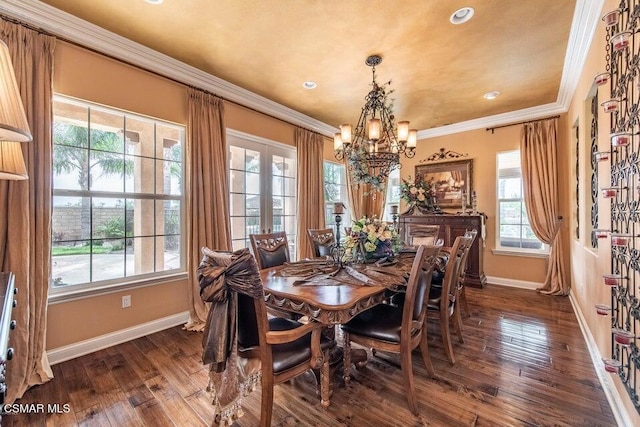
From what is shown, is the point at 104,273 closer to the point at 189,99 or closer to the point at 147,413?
the point at 147,413

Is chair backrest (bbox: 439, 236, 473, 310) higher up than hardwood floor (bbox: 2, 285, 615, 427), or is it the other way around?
chair backrest (bbox: 439, 236, 473, 310)

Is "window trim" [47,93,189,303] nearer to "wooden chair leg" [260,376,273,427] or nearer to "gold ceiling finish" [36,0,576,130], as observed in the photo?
"gold ceiling finish" [36,0,576,130]

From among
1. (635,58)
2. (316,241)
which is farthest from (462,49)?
(316,241)

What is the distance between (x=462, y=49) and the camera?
2891 millimetres

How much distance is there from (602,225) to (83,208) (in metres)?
4.45

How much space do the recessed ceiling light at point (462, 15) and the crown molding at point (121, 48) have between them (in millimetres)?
2536

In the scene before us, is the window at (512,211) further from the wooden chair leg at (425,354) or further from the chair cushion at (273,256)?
the chair cushion at (273,256)

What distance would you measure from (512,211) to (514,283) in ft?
4.06

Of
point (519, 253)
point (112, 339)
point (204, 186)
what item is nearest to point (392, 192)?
point (519, 253)

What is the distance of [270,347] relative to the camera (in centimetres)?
157

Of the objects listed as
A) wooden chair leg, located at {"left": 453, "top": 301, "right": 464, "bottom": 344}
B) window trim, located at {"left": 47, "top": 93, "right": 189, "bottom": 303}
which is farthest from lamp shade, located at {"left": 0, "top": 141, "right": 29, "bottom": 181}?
wooden chair leg, located at {"left": 453, "top": 301, "right": 464, "bottom": 344}

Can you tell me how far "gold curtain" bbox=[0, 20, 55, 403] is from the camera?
2109mm

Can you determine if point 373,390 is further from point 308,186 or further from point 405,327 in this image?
point 308,186

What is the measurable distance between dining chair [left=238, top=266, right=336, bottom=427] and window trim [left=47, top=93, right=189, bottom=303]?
6.33ft
